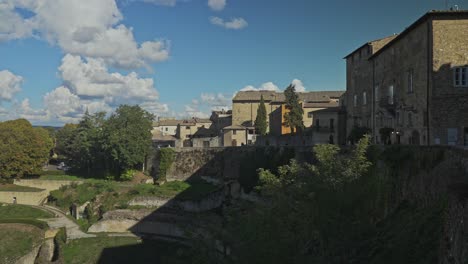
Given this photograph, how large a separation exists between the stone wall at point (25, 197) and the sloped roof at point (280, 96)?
3658 centimetres

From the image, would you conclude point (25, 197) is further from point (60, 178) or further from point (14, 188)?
point (60, 178)

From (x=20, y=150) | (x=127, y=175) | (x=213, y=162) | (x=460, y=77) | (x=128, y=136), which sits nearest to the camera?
(x=460, y=77)

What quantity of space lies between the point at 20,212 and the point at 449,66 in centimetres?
4398

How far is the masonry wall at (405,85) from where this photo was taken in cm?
2248

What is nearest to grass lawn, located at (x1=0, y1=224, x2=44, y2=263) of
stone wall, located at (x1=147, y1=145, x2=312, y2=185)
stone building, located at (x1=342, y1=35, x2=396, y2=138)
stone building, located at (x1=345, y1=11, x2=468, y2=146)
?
stone wall, located at (x1=147, y1=145, x2=312, y2=185)

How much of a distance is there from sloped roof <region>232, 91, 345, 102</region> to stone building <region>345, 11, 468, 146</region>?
3945cm

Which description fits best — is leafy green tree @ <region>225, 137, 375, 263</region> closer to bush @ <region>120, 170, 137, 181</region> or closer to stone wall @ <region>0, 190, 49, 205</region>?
bush @ <region>120, 170, 137, 181</region>

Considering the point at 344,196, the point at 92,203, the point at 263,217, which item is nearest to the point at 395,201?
the point at 344,196

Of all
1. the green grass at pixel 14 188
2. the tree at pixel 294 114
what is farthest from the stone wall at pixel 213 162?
the green grass at pixel 14 188

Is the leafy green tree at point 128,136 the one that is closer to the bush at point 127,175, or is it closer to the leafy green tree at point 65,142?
the bush at point 127,175

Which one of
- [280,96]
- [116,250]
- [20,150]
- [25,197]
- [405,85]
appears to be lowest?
[116,250]

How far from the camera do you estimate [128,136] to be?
4875 cm

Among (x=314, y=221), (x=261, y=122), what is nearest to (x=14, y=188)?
(x=261, y=122)

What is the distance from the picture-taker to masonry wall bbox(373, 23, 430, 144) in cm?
2248
